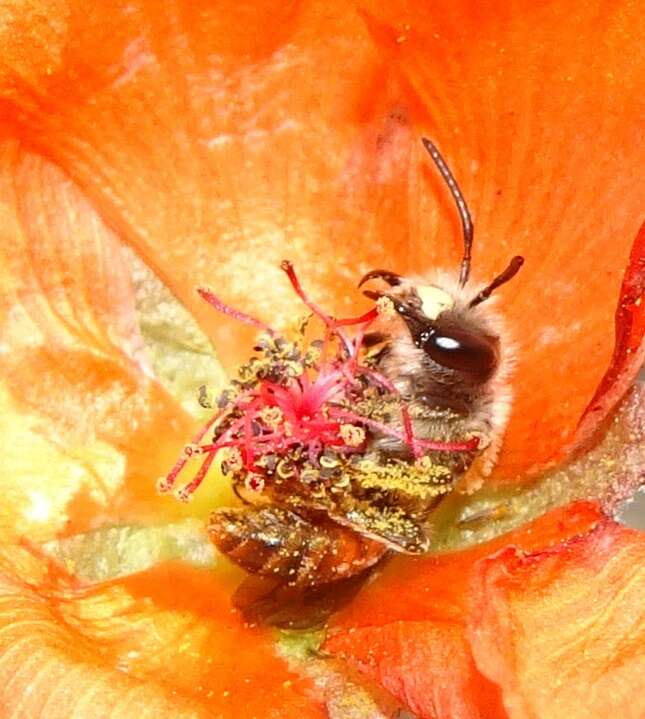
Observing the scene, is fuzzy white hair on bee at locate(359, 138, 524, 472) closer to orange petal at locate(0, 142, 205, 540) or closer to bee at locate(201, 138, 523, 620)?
bee at locate(201, 138, 523, 620)

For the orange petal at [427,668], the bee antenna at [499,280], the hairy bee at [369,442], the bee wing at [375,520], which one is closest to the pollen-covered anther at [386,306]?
the hairy bee at [369,442]

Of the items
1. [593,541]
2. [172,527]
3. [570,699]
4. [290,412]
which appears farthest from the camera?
[172,527]

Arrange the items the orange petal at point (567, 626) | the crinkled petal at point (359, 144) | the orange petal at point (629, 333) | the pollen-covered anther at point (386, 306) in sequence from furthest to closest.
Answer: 1. the crinkled petal at point (359, 144)
2. the pollen-covered anther at point (386, 306)
3. the orange petal at point (629, 333)
4. the orange petal at point (567, 626)

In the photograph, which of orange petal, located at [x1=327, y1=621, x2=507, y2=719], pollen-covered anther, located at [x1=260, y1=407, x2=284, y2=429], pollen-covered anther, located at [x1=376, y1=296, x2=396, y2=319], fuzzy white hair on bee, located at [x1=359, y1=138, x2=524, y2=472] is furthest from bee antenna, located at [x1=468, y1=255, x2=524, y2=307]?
orange petal, located at [x1=327, y1=621, x2=507, y2=719]

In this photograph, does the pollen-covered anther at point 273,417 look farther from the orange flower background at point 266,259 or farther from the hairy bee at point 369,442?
the orange flower background at point 266,259

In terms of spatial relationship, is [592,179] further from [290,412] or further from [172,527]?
[172,527]

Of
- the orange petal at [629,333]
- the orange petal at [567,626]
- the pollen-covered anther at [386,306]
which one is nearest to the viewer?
the orange petal at [567,626]

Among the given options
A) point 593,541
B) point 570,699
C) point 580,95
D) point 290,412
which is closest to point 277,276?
point 290,412

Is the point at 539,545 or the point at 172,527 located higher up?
the point at 172,527
